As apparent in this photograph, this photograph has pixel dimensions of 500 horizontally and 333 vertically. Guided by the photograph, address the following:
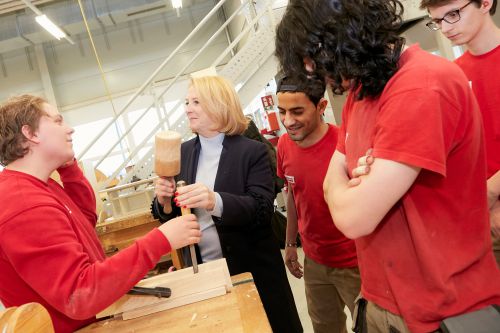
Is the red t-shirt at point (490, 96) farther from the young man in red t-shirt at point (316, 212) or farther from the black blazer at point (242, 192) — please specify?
the black blazer at point (242, 192)

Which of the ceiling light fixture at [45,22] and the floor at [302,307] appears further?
the ceiling light fixture at [45,22]

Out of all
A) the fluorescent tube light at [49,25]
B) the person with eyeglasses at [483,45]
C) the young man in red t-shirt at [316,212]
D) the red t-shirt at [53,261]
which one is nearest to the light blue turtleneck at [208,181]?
the young man in red t-shirt at [316,212]

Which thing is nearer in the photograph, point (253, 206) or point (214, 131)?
point (253, 206)

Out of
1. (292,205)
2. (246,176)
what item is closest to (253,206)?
(246,176)

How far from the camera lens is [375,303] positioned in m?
0.95

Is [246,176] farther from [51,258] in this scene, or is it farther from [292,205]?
[51,258]

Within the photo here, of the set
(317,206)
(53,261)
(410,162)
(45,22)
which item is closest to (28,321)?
(53,261)

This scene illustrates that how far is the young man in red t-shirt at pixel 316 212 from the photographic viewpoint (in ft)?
5.57

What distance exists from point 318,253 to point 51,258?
1.21 metres

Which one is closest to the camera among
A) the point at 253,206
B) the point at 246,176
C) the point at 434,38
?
the point at 253,206

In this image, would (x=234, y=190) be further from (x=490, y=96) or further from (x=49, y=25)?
(x=49, y=25)

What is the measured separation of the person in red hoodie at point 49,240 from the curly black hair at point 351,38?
604 mm

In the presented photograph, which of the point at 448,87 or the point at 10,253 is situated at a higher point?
the point at 448,87

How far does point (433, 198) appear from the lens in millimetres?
799
